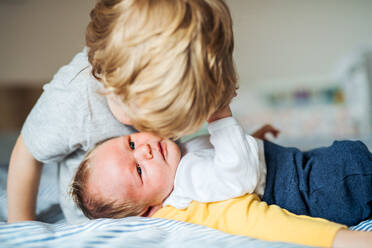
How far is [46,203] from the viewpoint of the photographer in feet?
3.59

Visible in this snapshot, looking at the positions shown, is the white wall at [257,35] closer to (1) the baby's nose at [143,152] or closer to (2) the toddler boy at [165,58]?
(1) the baby's nose at [143,152]

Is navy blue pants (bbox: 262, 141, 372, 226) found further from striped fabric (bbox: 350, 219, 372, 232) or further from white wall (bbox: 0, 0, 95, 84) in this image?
white wall (bbox: 0, 0, 95, 84)

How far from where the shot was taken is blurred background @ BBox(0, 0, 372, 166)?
3371mm

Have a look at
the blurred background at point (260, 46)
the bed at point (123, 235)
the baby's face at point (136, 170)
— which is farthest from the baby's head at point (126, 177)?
the blurred background at point (260, 46)

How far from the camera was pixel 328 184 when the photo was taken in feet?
2.56

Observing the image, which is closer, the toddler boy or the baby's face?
the toddler boy

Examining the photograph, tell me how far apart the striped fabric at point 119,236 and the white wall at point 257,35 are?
304 cm

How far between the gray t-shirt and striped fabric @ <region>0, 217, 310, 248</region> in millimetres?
274

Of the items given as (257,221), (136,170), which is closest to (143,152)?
(136,170)

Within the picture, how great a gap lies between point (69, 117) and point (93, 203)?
0.76 ft

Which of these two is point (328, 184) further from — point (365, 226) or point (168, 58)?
point (168, 58)

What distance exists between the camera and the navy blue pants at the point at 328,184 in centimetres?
76

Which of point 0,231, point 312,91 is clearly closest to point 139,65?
point 0,231

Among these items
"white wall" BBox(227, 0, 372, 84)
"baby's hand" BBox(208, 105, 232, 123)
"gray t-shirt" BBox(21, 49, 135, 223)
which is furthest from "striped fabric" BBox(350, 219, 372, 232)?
"white wall" BBox(227, 0, 372, 84)
